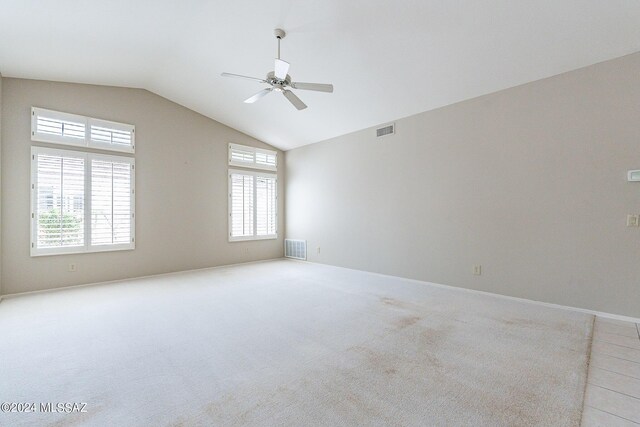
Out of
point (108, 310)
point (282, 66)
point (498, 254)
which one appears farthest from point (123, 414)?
point (498, 254)

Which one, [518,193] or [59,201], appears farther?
[59,201]

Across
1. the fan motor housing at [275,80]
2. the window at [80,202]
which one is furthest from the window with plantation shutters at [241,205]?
the fan motor housing at [275,80]

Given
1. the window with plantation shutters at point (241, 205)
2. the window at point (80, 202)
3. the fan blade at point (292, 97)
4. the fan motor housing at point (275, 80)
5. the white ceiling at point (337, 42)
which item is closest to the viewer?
the white ceiling at point (337, 42)

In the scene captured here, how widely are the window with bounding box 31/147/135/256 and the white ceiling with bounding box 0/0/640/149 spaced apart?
51.4 inches

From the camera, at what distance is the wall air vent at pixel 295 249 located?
7.09m

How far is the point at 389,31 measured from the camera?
3.27 metres

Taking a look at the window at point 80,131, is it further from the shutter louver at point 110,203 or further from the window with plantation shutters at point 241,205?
the window with plantation shutters at point 241,205

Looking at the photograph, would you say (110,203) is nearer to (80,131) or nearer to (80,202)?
(80,202)

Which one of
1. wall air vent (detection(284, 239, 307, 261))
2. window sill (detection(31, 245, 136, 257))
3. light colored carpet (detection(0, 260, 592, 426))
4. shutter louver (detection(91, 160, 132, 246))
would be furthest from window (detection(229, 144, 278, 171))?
light colored carpet (detection(0, 260, 592, 426))

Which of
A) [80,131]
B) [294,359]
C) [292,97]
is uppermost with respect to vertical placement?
[292,97]

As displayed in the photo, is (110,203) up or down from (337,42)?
down

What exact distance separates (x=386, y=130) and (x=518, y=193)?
8.14ft

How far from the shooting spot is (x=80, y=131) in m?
4.66

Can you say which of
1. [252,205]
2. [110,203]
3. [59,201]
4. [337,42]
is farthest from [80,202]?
[337,42]
